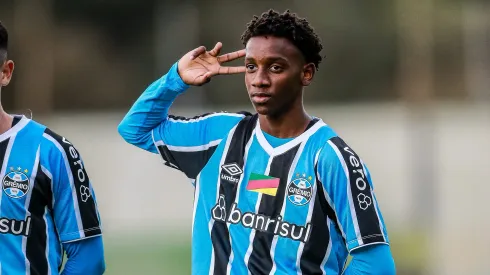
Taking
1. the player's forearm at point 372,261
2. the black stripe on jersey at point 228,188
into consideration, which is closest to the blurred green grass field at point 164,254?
the black stripe on jersey at point 228,188

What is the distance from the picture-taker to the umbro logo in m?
3.82

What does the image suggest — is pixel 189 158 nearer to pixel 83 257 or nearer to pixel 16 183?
pixel 83 257

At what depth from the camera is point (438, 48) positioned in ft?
43.1

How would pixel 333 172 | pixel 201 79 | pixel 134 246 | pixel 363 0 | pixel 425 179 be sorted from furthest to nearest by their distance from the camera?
pixel 363 0 → pixel 425 179 → pixel 134 246 → pixel 201 79 → pixel 333 172

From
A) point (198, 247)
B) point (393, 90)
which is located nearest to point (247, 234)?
point (198, 247)

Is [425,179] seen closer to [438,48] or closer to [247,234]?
[438,48]

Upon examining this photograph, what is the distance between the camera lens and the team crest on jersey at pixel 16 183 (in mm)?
3727

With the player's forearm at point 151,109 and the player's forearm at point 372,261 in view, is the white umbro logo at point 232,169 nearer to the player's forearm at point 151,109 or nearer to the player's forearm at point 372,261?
the player's forearm at point 151,109

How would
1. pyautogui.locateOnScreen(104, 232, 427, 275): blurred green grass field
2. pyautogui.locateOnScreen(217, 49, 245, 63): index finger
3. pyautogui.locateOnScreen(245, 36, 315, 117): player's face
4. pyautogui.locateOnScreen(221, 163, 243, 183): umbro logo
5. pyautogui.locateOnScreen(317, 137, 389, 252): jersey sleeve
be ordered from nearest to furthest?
1. pyautogui.locateOnScreen(317, 137, 389, 252): jersey sleeve
2. pyautogui.locateOnScreen(245, 36, 315, 117): player's face
3. pyautogui.locateOnScreen(221, 163, 243, 183): umbro logo
4. pyautogui.locateOnScreen(217, 49, 245, 63): index finger
5. pyautogui.locateOnScreen(104, 232, 427, 275): blurred green grass field

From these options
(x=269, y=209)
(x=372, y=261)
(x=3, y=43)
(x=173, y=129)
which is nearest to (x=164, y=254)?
(x=173, y=129)

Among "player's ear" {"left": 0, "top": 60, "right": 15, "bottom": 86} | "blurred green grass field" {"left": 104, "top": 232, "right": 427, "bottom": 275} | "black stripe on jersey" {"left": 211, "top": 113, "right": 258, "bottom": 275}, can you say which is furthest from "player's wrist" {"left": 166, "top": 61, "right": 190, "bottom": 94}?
"blurred green grass field" {"left": 104, "top": 232, "right": 427, "bottom": 275}

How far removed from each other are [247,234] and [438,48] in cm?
986

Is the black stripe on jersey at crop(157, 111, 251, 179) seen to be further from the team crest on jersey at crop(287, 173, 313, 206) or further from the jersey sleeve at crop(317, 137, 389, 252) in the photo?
the jersey sleeve at crop(317, 137, 389, 252)


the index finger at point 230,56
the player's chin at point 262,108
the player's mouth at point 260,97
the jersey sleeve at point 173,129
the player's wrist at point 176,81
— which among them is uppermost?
the index finger at point 230,56
